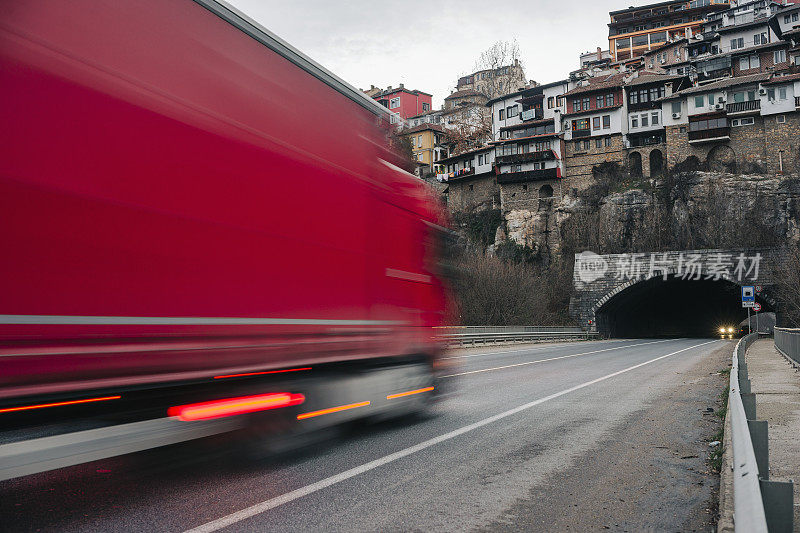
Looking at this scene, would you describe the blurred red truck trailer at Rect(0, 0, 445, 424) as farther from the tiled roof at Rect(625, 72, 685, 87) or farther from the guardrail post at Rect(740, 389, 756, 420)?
the tiled roof at Rect(625, 72, 685, 87)

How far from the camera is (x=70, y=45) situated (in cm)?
389

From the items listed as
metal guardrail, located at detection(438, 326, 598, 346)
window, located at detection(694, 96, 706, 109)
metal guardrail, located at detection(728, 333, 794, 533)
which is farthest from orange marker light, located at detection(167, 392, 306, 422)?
window, located at detection(694, 96, 706, 109)

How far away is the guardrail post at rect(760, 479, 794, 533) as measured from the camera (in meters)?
2.78

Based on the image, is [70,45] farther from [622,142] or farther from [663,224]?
[622,142]

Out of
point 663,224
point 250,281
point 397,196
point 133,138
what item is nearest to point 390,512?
point 250,281

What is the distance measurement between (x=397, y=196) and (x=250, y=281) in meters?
3.20

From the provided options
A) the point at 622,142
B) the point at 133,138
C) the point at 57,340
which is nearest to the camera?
the point at 57,340

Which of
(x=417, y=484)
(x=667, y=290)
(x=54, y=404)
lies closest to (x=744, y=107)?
(x=667, y=290)

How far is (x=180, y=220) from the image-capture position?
466 centimetres

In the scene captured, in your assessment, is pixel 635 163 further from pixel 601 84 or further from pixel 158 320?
pixel 158 320

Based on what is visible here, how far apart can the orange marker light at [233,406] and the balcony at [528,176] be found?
248 feet

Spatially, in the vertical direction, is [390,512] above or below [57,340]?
below

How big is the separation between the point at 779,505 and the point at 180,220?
4108 millimetres

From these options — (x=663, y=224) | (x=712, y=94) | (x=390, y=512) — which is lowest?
(x=390, y=512)
